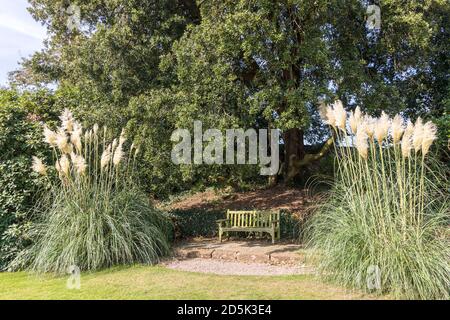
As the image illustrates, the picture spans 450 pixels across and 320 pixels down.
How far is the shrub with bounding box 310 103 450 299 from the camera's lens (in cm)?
389

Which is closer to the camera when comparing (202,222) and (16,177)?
(16,177)

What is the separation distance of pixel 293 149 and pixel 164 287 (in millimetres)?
6455

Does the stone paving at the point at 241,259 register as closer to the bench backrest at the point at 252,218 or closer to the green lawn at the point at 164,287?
the green lawn at the point at 164,287

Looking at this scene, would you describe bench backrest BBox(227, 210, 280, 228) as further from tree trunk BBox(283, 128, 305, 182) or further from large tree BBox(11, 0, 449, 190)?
tree trunk BBox(283, 128, 305, 182)

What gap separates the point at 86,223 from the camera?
17.8 ft

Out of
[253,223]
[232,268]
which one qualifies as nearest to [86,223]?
[232,268]

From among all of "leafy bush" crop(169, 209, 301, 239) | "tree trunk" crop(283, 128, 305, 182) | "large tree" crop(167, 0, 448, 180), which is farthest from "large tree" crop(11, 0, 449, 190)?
"tree trunk" crop(283, 128, 305, 182)

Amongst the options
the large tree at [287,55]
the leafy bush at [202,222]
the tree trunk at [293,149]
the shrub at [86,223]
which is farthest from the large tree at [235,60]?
the tree trunk at [293,149]

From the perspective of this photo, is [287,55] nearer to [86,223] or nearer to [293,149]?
[293,149]


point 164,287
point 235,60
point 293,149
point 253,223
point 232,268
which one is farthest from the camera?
point 293,149

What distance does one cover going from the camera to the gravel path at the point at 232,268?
17.6ft

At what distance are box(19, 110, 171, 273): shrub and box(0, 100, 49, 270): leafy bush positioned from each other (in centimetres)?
28
